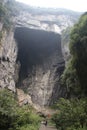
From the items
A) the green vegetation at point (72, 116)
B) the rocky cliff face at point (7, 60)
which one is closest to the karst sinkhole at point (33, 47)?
the rocky cliff face at point (7, 60)

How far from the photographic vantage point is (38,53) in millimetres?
39094

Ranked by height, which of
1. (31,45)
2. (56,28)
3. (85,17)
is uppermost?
(85,17)

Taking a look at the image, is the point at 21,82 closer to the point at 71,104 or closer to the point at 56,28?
the point at 56,28

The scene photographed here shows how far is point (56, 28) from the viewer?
3784cm

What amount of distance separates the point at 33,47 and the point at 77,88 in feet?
53.5

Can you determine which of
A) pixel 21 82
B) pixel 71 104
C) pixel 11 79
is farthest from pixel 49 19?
pixel 71 104

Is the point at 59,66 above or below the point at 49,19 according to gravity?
below

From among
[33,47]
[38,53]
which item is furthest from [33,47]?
[38,53]

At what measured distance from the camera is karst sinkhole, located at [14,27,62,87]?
37500 millimetres

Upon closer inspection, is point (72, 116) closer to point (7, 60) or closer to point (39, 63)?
point (7, 60)

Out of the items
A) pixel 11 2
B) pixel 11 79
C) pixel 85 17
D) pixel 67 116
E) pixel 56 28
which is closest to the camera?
pixel 67 116

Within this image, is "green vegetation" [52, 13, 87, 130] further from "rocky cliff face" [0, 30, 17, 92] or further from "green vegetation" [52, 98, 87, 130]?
Answer: "rocky cliff face" [0, 30, 17, 92]

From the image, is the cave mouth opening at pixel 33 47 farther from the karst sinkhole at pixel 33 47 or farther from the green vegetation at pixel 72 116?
the green vegetation at pixel 72 116

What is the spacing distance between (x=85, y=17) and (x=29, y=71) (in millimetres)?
18951
